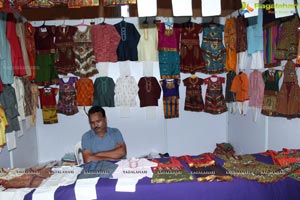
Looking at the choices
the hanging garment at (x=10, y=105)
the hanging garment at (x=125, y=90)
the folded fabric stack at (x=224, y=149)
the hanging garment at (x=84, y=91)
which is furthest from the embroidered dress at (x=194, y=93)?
the hanging garment at (x=10, y=105)

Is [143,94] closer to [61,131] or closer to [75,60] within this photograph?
[75,60]

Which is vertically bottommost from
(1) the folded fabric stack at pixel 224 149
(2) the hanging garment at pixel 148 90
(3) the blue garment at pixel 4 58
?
(1) the folded fabric stack at pixel 224 149

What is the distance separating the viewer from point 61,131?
196 inches

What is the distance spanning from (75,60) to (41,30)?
2.45 feet

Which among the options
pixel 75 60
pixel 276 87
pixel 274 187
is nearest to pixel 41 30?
pixel 75 60

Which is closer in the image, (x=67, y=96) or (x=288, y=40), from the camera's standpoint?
(x=288, y=40)

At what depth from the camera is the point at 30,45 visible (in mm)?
4320

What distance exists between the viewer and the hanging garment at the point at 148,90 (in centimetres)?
480

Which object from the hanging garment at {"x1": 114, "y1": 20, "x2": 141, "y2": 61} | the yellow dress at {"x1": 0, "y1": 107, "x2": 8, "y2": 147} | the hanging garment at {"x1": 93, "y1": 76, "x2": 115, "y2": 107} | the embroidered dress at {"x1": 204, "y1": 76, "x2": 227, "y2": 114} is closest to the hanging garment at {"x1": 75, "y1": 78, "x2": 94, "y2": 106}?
the hanging garment at {"x1": 93, "y1": 76, "x2": 115, "y2": 107}

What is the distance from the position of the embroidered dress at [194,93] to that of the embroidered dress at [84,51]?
1.68 meters

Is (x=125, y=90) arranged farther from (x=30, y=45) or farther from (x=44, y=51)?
(x=30, y=45)

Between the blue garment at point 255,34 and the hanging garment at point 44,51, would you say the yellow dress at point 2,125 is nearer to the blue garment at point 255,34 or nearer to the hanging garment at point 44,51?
the hanging garment at point 44,51

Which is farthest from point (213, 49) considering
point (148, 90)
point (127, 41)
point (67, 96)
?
point (67, 96)

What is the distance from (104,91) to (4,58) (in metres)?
1.73
